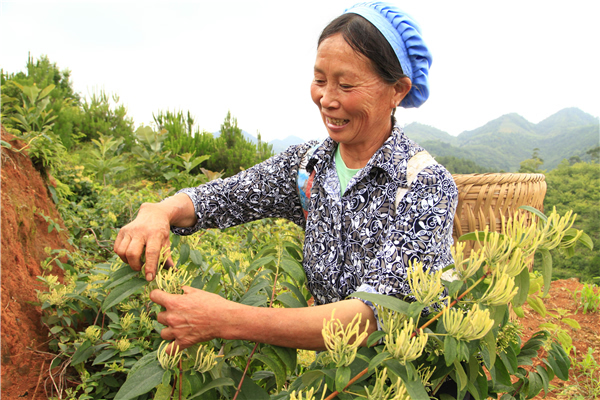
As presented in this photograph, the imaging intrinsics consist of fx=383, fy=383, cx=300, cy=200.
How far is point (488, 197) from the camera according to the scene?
245 centimetres

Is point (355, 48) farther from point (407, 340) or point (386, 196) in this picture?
point (407, 340)

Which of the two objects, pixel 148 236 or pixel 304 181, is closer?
pixel 148 236

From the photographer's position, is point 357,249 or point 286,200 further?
point 286,200

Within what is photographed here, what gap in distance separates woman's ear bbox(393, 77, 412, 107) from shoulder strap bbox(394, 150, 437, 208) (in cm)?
23

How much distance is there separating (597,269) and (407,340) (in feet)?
18.6

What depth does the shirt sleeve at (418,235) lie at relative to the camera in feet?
3.42

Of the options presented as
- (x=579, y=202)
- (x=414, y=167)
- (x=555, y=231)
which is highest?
(x=414, y=167)

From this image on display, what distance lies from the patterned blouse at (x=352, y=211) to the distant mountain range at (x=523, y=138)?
6.09 metres

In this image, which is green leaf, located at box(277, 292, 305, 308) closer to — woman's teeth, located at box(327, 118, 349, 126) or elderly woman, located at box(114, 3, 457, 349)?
elderly woman, located at box(114, 3, 457, 349)

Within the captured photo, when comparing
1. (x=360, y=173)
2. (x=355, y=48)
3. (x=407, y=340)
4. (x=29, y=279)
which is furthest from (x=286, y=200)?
(x=29, y=279)

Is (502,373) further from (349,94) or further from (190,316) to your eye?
(349,94)

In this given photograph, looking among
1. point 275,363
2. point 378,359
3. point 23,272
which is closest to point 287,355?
point 275,363

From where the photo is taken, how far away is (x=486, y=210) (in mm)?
2461

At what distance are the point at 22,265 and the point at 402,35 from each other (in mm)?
1945
